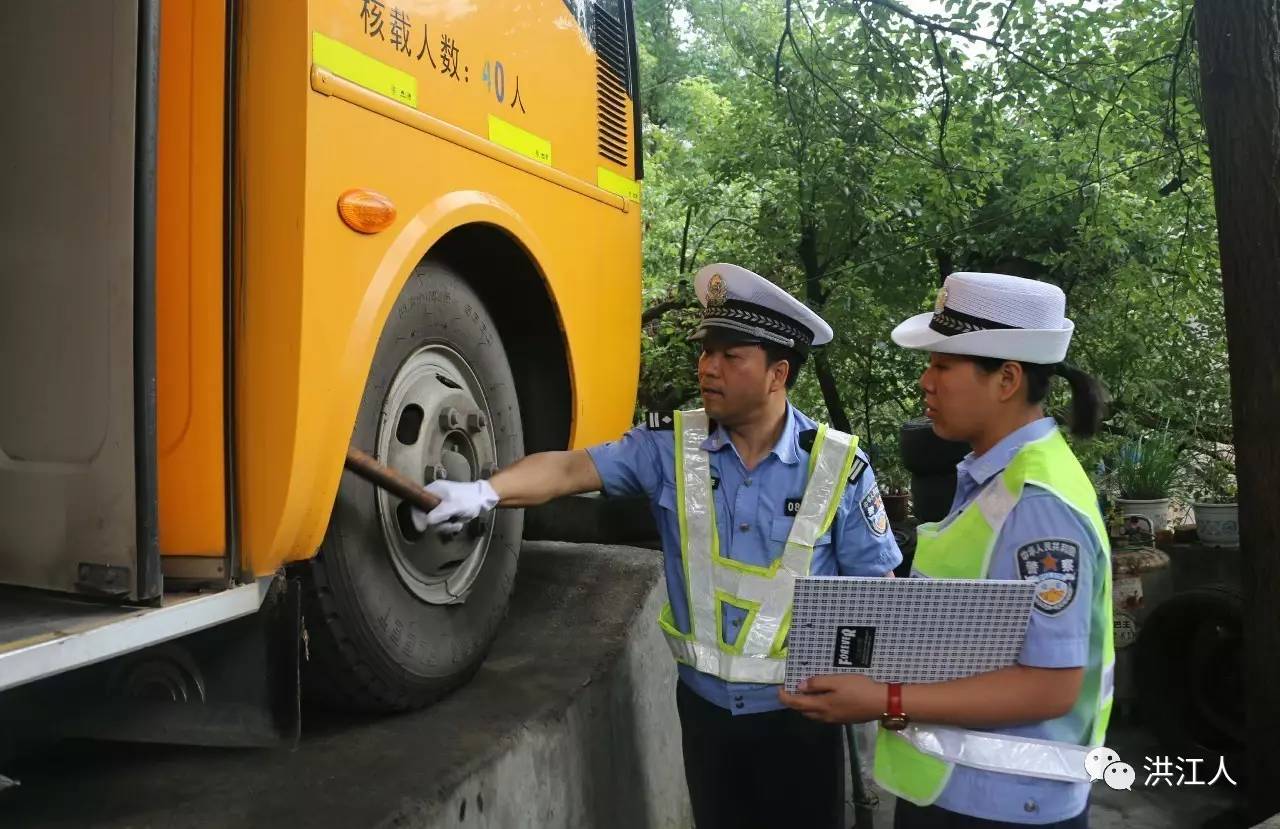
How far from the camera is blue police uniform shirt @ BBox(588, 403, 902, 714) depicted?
2393 mm

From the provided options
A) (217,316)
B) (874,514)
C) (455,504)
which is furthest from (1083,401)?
(217,316)

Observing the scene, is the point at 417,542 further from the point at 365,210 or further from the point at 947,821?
the point at 947,821

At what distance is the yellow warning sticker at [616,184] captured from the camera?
3.28m

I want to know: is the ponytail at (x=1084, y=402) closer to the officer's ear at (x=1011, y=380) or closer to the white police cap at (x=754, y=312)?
the officer's ear at (x=1011, y=380)

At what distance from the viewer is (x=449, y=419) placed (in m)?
2.45

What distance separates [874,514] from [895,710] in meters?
0.77

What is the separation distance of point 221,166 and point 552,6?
1.47 meters

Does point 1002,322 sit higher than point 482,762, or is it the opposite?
point 1002,322

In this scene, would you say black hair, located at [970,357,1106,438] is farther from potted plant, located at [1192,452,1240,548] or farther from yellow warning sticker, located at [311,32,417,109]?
potted plant, located at [1192,452,1240,548]

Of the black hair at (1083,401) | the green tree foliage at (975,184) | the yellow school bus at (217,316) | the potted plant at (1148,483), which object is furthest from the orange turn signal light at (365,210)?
the potted plant at (1148,483)

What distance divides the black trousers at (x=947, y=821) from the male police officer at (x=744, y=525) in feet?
1.59

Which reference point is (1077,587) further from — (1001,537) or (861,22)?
(861,22)

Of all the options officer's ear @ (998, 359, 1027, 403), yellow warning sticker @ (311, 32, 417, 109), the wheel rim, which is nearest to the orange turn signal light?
yellow warning sticker @ (311, 32, 417, 109)

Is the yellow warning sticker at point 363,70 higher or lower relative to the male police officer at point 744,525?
higher
